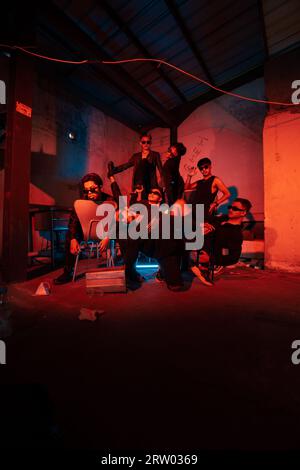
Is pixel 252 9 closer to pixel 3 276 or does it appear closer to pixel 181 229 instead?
pixel 181 229

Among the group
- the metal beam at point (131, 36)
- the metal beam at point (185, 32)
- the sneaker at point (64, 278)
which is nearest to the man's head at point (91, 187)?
the sneaker at point (64, 278)

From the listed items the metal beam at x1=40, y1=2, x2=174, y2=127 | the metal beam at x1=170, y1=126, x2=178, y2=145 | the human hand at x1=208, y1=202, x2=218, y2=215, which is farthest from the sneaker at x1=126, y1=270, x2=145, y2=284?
the metal beam at x1=170, y1=126, x2=178, y2=145

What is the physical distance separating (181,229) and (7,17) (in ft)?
13.6

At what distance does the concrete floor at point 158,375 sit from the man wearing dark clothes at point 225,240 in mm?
1229

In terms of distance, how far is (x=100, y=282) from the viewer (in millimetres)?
2338

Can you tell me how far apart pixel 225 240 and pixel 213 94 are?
15.5 ft

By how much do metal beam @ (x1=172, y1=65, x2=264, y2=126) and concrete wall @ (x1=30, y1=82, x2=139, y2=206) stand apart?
6.74 ft

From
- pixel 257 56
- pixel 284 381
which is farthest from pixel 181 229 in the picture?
pixel 257 56

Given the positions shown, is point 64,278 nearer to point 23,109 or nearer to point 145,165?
point 23,109

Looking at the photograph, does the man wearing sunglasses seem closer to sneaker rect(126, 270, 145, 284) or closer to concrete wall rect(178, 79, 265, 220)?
sneaker rect(126, 270, 145, 284)

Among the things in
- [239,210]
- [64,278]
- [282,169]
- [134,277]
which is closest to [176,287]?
[134,277]

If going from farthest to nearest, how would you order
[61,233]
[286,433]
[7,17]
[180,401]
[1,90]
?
1. [61,233]
2. [1,90]
3. [7,17]
4. [180,401]
5. [286,433]

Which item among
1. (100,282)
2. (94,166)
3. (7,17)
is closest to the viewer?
(100,282)

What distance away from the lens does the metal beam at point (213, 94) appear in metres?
4.92
